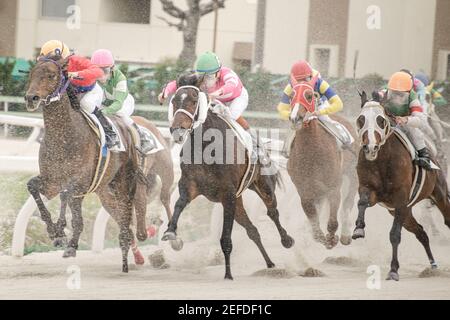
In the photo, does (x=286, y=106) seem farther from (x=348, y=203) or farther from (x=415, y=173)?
(x=348, y=203)

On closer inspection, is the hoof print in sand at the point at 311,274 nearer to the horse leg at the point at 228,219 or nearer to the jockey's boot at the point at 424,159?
the horse leg at the point at 228,219

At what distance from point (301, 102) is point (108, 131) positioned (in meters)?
1.49

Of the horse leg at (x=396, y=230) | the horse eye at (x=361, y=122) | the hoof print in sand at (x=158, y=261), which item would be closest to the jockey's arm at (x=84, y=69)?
the hoof print in sand at (x=158, y=261)

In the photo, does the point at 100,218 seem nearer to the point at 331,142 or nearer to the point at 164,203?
the point at 164,203

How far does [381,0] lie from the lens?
16.4 meters

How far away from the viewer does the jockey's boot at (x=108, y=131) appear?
716 centimetres

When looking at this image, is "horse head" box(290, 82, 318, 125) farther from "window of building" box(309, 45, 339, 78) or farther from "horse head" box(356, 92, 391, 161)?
"window of building" box(309, 45, 339, 78)

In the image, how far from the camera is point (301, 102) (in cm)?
748

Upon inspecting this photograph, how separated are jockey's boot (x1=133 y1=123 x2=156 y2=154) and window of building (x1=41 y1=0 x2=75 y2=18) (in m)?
7.94

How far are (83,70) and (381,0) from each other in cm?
1026

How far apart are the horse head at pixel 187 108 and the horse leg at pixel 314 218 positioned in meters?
1.58

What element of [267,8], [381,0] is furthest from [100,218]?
[381,0]

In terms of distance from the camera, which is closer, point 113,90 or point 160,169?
point 113,90

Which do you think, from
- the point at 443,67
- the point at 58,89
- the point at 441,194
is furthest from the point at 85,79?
the point at 443,67
